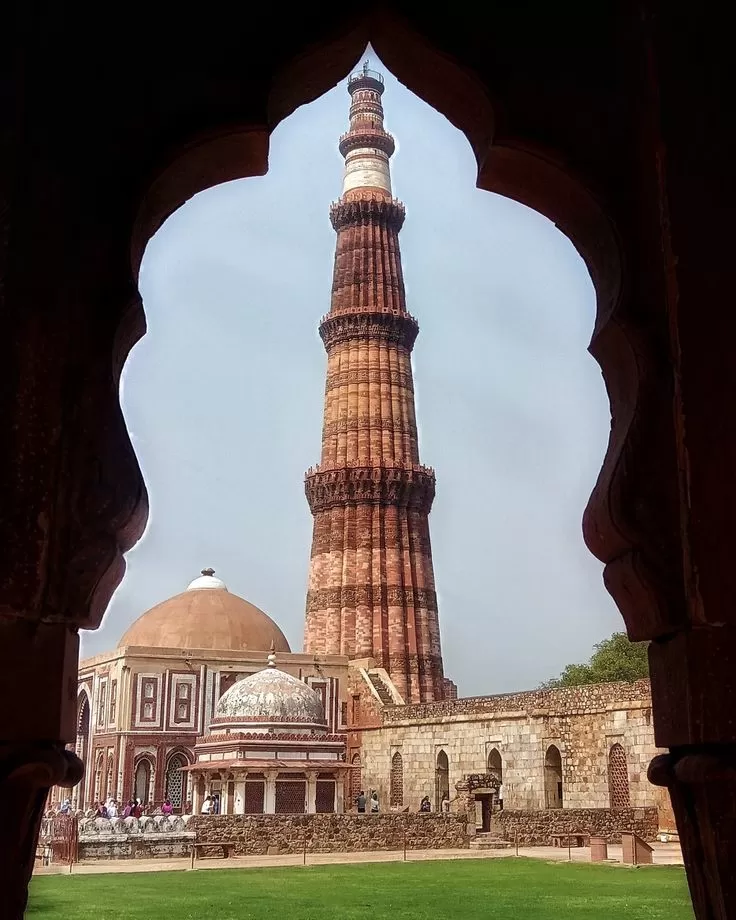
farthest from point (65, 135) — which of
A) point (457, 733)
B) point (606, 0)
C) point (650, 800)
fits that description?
point (457, 733)

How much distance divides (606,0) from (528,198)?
1.42 feet

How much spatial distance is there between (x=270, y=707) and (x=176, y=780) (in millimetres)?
9512

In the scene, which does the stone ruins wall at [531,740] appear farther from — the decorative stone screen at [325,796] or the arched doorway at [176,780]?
the arched doorway at [176,780]

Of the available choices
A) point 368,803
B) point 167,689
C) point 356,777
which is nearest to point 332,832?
point 368,803

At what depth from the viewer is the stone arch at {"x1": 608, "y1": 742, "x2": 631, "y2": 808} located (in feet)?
76.5

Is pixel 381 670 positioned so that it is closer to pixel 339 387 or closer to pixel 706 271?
pixel 339 387

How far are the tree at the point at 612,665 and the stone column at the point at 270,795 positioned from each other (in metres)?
16.6

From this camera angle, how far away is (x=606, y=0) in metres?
2.31

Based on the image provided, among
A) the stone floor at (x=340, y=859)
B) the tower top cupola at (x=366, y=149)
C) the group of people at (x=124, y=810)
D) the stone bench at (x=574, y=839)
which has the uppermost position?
the tower top cupola at (x=366, y=149)

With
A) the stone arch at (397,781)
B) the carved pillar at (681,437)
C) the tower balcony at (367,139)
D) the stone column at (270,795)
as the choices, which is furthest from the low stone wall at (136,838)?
the tower balcony at (367,139)

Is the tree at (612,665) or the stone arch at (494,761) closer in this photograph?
the stone arch at (494,761)

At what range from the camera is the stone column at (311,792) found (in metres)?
21.7

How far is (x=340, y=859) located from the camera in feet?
60.9

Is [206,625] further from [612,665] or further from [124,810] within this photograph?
[612,665]
